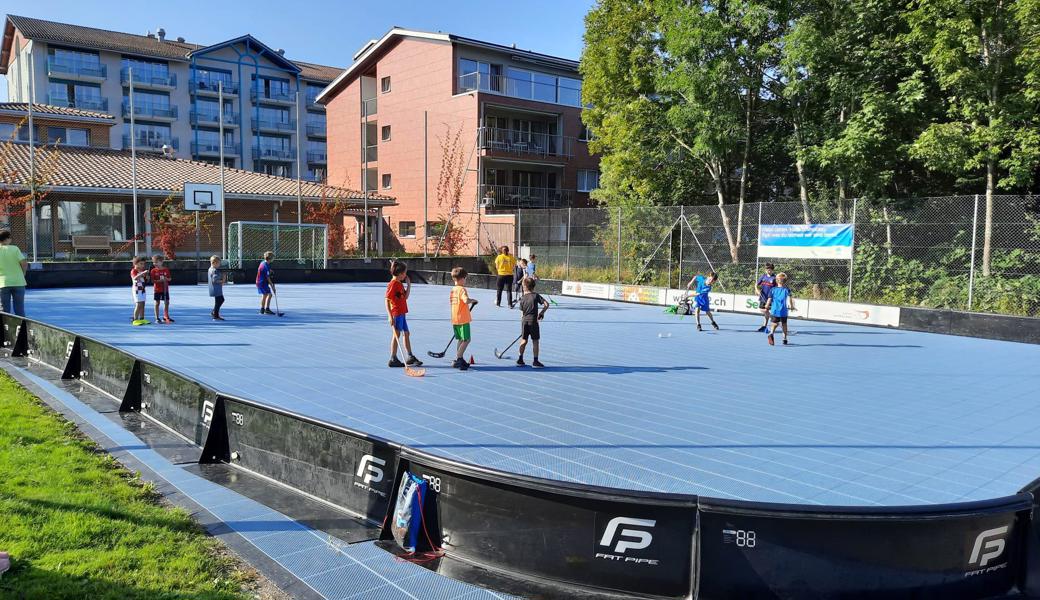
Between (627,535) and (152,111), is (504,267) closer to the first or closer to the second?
(627,535)

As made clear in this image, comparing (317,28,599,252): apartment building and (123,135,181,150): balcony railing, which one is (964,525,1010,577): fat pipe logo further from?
(123,135,181,150): balcony railing

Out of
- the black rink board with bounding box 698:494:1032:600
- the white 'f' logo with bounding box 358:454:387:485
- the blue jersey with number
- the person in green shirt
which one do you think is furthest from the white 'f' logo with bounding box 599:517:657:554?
the person in green shirt

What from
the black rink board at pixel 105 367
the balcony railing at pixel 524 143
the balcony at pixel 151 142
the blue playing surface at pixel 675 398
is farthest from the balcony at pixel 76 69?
the black rink board at pixel 105 367

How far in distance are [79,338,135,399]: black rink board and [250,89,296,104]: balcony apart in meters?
55.5

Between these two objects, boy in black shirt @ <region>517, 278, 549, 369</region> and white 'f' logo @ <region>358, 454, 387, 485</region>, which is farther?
boy in black shirt @ <region>517, 278, 549, 369</region>

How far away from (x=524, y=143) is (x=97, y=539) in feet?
122

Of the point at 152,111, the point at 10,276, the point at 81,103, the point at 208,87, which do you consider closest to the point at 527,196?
the point at 10,276

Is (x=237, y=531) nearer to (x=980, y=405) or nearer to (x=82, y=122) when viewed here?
(x=980, y=405)

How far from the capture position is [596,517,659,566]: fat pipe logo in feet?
13.1

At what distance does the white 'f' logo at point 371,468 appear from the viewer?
16.6 ft

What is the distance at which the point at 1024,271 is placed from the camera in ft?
55.0

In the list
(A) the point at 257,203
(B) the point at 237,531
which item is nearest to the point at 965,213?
(B) the point at 237,531

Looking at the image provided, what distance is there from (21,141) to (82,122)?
3.83 meters

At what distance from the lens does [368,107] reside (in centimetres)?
4553
